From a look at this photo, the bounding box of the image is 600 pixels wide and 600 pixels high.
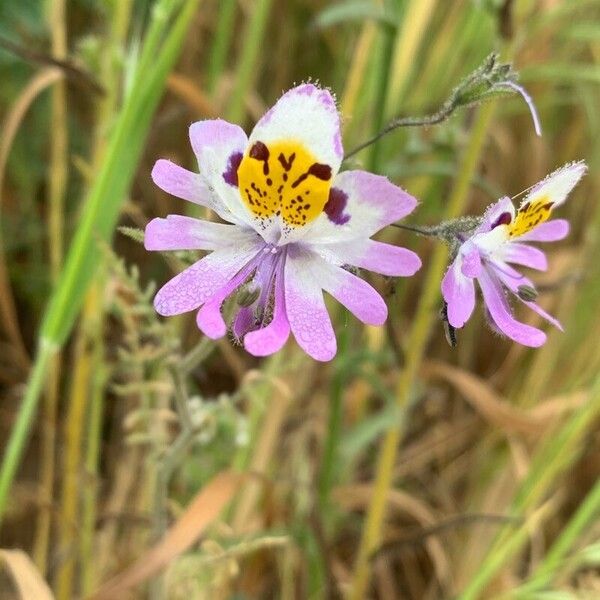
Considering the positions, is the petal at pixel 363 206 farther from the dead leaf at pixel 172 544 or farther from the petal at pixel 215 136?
the dead leaf at pixel 172 544

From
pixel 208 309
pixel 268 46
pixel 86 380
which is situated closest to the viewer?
pixel 208 309

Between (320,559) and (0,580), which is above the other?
(320,559)

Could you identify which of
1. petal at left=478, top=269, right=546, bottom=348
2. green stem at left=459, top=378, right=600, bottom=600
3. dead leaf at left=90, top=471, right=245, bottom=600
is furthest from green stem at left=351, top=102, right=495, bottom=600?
petal at left=478, top=269, right=546, bottom=348

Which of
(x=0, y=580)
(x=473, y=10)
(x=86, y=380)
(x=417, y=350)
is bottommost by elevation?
(x=0, y=580)

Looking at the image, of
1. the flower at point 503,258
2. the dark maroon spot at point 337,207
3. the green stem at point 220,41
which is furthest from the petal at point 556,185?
the green stem at point 220,41

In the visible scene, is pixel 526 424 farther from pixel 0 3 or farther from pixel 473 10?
pixel 0 3

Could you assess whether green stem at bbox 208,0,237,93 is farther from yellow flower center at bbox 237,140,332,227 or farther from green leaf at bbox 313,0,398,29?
yellow flower center at bbox 237,140,332,227

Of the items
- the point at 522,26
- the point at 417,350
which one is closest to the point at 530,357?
the point at 417,350

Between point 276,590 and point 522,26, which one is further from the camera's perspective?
point 276,590
